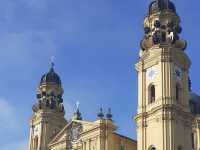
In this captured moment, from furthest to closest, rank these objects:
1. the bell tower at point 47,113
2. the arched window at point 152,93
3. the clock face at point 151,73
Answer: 1. the bell tower at point 47,113
2. the clock face at point 151,73
3. the arched window at point 152,93

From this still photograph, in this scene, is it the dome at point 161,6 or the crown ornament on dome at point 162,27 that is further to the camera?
the dome at point 161,6

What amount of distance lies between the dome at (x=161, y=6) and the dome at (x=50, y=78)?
48.9 ft

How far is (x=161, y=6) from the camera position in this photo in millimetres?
48656

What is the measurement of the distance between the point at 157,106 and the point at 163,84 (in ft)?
5.98

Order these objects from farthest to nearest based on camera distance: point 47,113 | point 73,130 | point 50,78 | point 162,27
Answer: point 50,78, point 47,113, point 73,130, point 162,27

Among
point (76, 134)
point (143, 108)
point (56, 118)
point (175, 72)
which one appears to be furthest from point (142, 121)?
point (56, 118)

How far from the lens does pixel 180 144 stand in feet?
143

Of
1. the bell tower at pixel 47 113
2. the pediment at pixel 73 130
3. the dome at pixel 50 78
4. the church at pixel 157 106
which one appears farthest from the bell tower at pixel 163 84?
the dome at pixel 50 78

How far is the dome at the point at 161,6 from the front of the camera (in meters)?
48.5

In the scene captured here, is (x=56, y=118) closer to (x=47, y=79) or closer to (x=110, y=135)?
(x=47, y=79)

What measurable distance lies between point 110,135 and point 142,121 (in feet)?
13.0

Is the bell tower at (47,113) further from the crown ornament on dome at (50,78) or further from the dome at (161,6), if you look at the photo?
the dome at (161,6)

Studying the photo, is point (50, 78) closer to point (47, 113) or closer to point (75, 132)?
point (47, 113)

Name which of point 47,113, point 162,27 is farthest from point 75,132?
point 162,27
